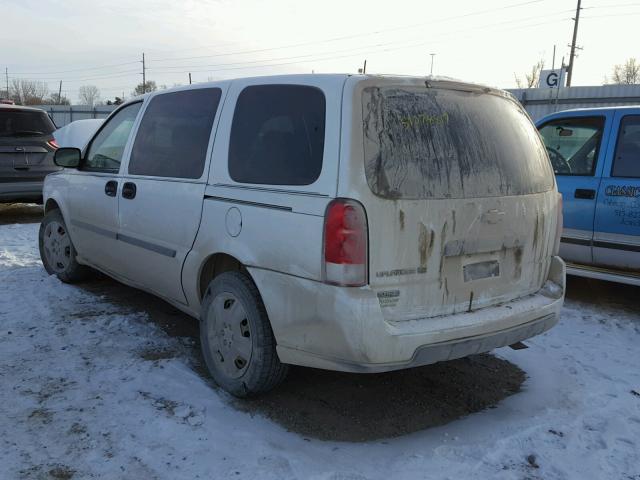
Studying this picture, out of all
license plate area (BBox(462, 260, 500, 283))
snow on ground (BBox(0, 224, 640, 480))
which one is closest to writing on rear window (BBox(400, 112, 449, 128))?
license plate area (BBox(462, 260, 500, 283))

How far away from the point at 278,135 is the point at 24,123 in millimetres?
7790

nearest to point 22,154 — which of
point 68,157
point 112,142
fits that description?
point 68,157

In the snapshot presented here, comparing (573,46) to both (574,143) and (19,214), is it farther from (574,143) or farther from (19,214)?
(19,214)

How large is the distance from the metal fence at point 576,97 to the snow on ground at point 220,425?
16000 mm

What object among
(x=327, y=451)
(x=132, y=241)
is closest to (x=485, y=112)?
(x=327, y=451)

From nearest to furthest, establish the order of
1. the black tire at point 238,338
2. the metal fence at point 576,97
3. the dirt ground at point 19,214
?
the black tire at point 238,338
the dirt ground at point 19,214
the metal fence at point 576,97

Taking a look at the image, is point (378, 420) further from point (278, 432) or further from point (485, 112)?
point (485, 112)

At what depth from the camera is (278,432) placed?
310 cm

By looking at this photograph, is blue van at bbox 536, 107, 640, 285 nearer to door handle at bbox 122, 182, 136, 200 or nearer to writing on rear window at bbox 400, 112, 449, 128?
writing on rear window at bbox 400, 112, 449, 128

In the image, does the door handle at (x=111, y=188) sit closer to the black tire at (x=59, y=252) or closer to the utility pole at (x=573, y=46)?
the black tire at (x=59, y=252)

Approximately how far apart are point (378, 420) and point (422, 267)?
1002 millimetres

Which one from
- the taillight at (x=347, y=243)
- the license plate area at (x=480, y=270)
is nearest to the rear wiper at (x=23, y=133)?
the taillight at (x=347, y=243)

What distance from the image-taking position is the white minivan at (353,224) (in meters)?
2.79

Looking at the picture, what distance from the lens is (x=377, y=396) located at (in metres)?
3.62
